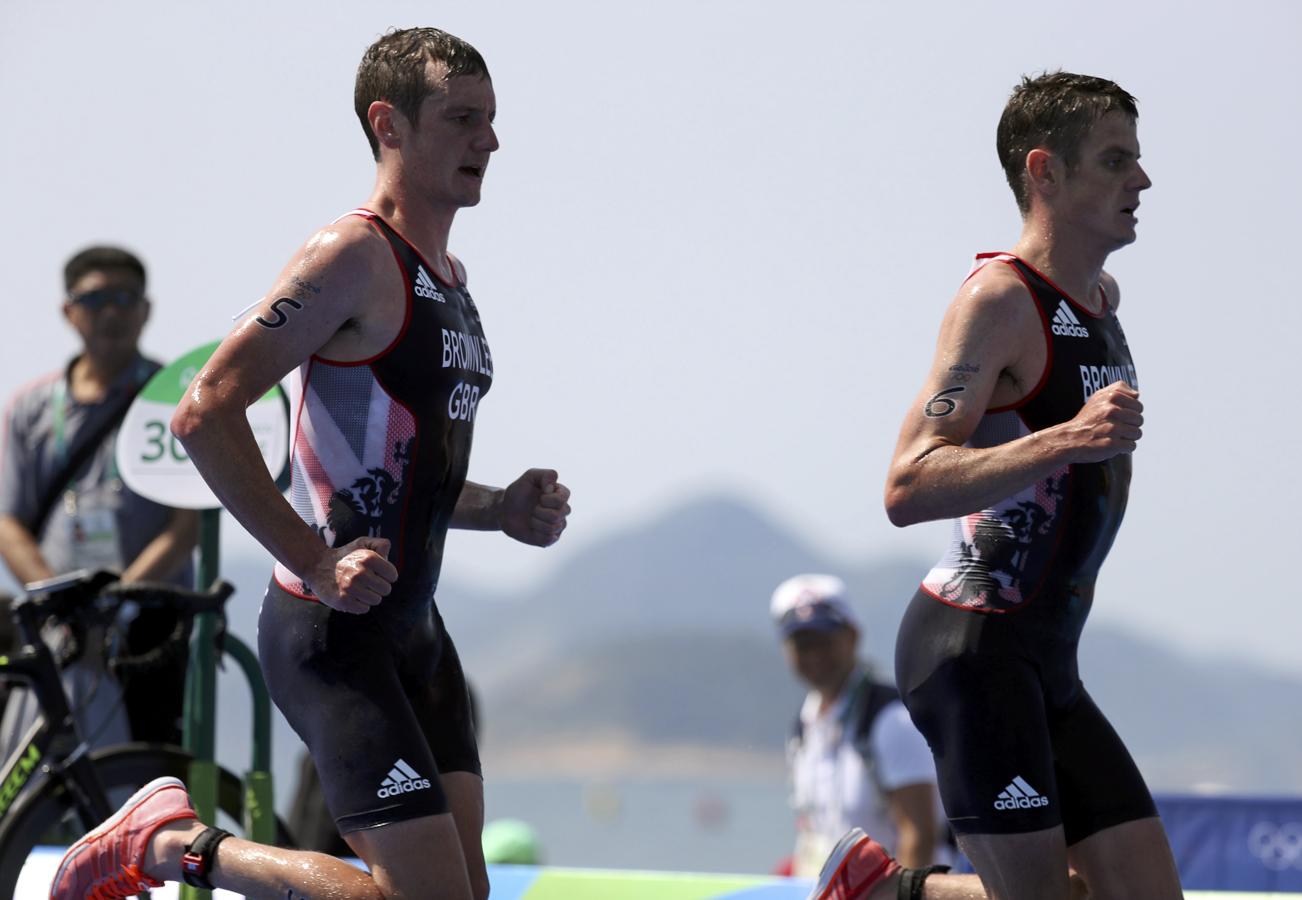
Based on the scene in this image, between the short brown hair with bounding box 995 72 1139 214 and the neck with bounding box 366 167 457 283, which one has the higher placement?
the short brown hair with bounding box 995 72 1139 214

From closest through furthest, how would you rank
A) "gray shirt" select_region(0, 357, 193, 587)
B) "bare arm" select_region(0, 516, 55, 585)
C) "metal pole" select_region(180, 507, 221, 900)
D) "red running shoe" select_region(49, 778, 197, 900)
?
"red running shoe" select_region(49, 778, 197, 900) → "metal pole" select_region(180, 507, 221, 900) → "bare arm" select_region(0, 516, 55, 585) → "gray shirt" select_region(0, 357, 193, 587)

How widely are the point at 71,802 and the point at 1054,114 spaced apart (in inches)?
144

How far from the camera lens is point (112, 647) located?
243 inches

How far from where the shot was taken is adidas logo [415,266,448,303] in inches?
161

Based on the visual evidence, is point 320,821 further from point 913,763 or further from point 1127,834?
point 1127,834

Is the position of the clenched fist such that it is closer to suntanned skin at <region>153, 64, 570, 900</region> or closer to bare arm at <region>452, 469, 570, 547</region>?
suntanned skin at <region>153, 64, 570, 900</region>

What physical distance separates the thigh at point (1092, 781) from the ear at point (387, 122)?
2098mm

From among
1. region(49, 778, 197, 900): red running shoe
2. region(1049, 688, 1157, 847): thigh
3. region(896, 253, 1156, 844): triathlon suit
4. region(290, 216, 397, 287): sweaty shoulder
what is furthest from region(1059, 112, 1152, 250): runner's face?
region(49, 778, 197, 900): red running shoe

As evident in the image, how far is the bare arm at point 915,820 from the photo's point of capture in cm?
656

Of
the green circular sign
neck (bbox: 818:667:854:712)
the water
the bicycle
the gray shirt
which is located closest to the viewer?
the green circular sign

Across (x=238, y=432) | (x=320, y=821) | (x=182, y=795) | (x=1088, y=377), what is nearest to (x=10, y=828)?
(x=182, y=795)

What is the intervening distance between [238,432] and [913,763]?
3.60m

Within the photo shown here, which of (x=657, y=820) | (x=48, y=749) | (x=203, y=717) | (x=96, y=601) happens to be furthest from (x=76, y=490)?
(x=657, y=820)

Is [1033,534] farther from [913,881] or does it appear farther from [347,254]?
[347,254]
